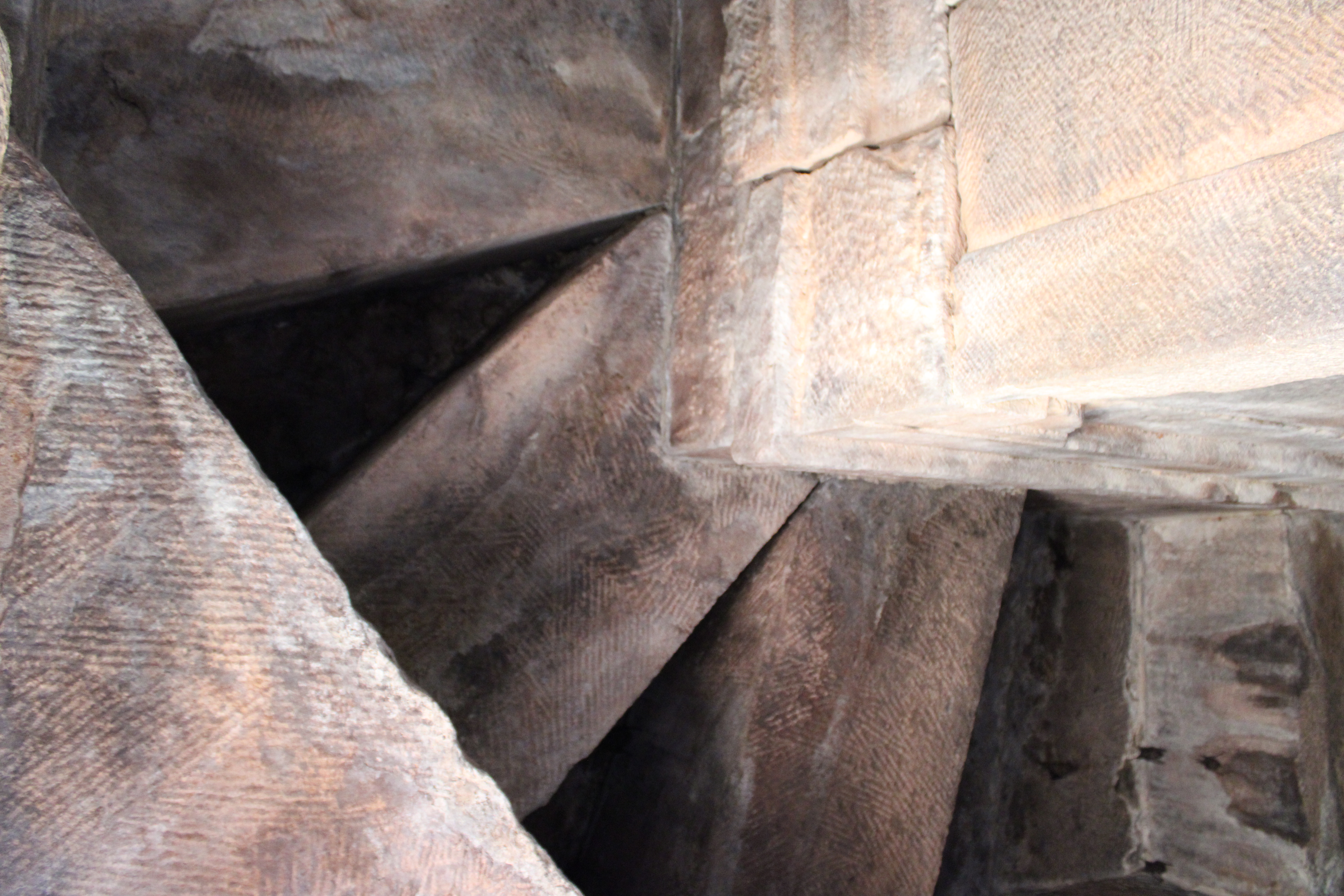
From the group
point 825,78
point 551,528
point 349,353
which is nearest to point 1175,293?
point 825,78

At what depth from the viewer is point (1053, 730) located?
3193mm

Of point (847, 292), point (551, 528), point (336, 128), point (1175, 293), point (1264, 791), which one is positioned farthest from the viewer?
point (1264, 791)

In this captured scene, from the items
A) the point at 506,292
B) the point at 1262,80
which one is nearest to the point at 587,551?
the point at 506,292

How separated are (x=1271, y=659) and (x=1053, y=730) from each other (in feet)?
2.31

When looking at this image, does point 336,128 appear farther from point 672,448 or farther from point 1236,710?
point 1236,710

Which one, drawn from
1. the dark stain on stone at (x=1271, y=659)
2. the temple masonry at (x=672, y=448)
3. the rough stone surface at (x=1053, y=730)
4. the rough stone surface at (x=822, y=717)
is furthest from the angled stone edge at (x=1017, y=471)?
the rough stone surface at (x=1053, y=730)

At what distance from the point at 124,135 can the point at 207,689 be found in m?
1.17

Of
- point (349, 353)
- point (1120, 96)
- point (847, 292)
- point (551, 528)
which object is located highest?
point (1120, 96)

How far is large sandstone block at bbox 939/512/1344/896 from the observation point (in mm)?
2717

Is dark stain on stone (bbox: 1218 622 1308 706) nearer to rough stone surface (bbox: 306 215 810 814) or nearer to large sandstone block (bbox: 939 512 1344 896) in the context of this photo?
large sandstone block (bbox: 939 512 1344 896)

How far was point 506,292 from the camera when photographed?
8.28ft

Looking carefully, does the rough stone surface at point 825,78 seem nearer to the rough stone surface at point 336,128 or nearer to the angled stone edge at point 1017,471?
the rough stone surface at point 336,128

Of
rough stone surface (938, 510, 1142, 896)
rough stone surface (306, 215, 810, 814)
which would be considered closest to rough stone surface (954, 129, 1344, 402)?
rough stone surface (306, 215, 810, 814)

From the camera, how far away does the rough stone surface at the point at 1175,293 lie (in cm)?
118
